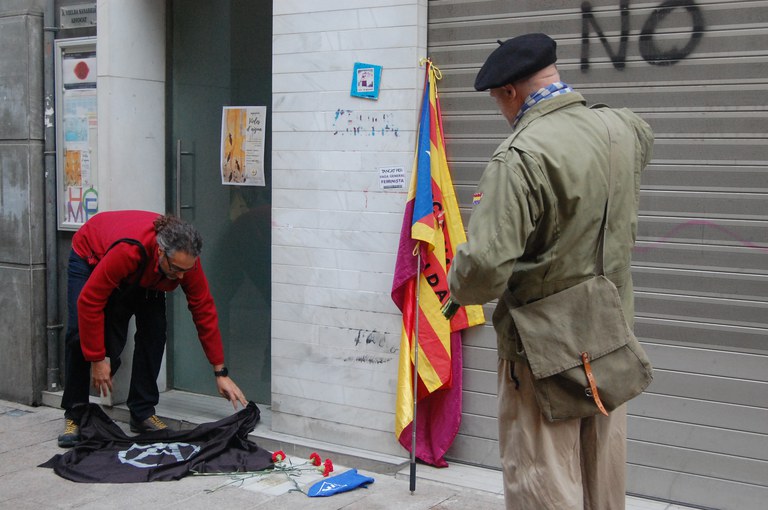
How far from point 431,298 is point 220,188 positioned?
6.83 ft

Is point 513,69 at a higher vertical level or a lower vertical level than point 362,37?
lower

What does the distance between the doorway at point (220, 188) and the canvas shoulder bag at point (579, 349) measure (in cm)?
366

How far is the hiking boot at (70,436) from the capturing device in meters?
6.02

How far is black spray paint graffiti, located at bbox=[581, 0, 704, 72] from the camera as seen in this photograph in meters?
4.62

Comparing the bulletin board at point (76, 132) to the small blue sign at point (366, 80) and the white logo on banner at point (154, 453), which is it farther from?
the small blue sign at point (366, 80)

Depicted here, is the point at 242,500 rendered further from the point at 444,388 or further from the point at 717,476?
the point at 717,476

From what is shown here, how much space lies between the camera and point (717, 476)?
464cm

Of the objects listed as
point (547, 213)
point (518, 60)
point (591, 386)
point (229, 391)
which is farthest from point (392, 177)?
point (591, 386)

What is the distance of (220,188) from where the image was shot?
6.70 m

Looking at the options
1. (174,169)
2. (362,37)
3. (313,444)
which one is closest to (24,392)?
(174,169)

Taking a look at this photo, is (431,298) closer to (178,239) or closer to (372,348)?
(372,348)

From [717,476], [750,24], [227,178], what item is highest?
[750,24]

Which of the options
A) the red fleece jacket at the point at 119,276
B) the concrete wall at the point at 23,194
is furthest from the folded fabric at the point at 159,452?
the concrete wall at the point at 23,194

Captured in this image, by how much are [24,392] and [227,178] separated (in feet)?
7.48
